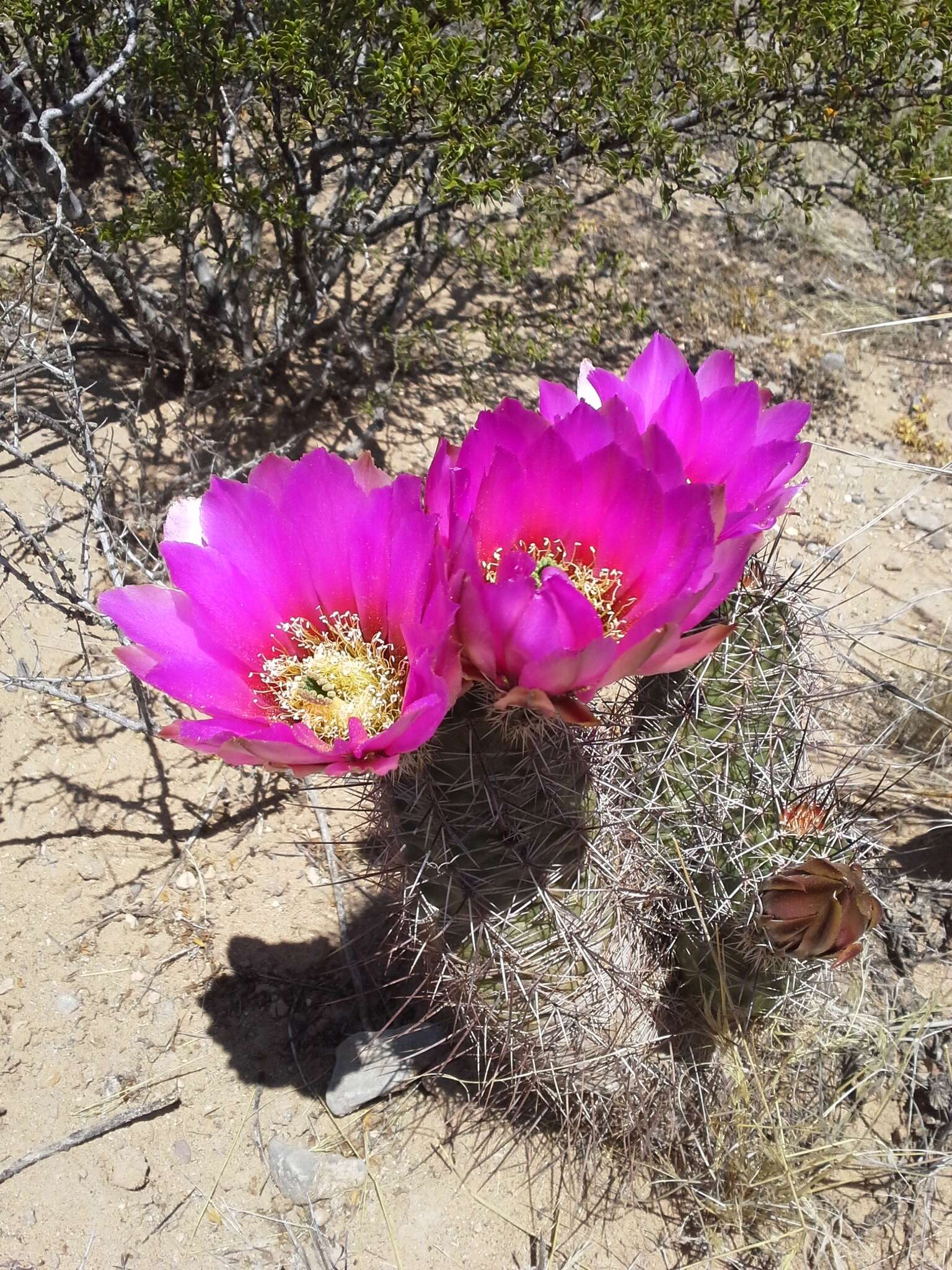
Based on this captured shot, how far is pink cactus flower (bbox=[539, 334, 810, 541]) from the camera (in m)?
0.83

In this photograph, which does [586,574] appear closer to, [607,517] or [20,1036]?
[607,517]

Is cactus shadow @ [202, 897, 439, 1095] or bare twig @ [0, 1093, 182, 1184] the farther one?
cactus shadow @ [202, 897, 439, 1095]

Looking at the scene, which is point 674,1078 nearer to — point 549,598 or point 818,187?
point 549,598

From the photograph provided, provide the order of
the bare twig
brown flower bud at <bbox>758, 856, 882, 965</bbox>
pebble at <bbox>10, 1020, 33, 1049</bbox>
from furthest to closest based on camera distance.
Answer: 1. pebble at <bbox>10, 1020, 33, 1049</bbox>
2. the bare twig
3. brown flower bud at <bbox>758, 856, 882, 965</bbox>

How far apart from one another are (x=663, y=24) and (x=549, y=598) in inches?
69.4

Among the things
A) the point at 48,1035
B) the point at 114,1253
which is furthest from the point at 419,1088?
the point at 48,1035

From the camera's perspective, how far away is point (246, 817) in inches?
75.6

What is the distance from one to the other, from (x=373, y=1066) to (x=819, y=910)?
0.80m

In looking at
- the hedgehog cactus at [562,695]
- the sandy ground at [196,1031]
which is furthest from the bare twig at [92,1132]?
the hedgehog cactus at [562,695]

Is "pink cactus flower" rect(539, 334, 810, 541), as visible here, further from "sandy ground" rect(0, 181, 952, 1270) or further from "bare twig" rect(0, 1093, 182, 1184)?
"bare twig" rect(0, 1093, 182, 1184)

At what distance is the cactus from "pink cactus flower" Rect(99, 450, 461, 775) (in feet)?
0.52

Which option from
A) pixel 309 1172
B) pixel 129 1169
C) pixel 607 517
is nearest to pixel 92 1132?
pixel 129 1169

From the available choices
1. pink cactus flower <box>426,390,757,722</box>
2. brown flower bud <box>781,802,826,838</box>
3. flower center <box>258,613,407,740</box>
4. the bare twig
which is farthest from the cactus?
the bare twig

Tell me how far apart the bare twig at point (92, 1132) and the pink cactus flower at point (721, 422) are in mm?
Answer: 1237
